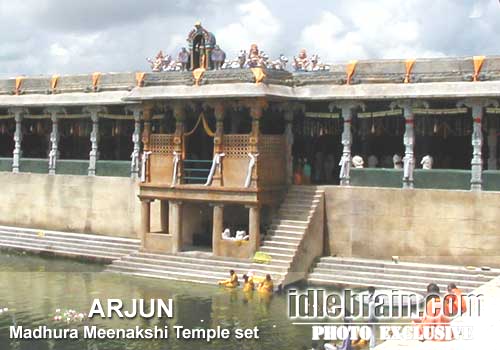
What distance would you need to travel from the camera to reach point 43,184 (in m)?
27.5

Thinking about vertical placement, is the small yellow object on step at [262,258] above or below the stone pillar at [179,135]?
below

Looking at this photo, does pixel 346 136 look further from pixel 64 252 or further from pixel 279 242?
pixel 64 252

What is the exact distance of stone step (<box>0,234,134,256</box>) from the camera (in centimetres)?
2405

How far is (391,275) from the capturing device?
1966 centimetres

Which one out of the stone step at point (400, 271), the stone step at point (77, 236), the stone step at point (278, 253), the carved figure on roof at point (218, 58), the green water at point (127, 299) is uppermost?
the carved figure on roof at point (218, 58)

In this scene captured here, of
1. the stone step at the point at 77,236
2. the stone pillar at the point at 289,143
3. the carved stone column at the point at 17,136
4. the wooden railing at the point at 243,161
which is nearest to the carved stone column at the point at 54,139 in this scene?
the carved stone column at the point at 17,136

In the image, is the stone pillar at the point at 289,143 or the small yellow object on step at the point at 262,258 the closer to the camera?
the small yellow object on step at the point at 262,258

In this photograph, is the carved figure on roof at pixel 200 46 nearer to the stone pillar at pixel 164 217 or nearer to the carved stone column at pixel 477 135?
the stone pillar at pixel 164 217

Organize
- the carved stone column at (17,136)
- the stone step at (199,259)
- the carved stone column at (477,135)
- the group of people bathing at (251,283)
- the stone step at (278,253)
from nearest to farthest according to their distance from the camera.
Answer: the group of people bathing at (251,283)
the carved stone column at (477,135)
the stone step at (278,253)
the stone step at (199,259)
the carved stone column at (17,136)

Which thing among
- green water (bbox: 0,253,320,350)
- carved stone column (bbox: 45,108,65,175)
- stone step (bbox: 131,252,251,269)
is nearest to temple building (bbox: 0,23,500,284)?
stone step (bbox: 131,252,251,269)

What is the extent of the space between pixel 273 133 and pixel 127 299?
7.42m

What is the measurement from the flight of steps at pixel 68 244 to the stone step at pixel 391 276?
6.24 m

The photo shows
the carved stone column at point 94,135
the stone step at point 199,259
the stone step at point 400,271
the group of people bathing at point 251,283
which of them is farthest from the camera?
the carved stone column at point 94,135

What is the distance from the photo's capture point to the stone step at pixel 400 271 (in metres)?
19.0
